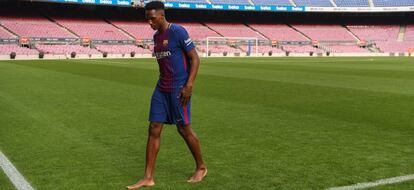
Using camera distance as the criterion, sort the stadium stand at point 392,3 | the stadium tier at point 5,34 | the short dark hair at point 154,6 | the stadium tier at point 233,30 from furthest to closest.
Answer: the stadium stand at point 392,3 < the stadium tier at point 233,30 < the stadium tier at point 5,34 < the short dark hair at point 154,6

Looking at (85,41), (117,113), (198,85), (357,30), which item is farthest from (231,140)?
(357,30)

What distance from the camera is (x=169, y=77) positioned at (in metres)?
5.13

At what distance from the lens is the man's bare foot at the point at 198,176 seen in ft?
17.5

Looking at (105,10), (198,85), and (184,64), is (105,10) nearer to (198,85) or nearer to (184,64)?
(198,85)

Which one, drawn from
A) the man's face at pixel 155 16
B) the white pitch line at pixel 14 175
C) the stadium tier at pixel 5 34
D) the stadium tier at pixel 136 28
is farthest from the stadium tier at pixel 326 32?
the man's face at pixel 155 16

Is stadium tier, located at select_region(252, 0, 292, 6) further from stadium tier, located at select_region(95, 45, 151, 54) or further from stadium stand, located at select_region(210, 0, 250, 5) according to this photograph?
stadium tier, located at select_region(95, 45, 151, 54)

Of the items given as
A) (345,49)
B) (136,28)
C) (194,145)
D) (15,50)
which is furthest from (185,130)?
(345,49)

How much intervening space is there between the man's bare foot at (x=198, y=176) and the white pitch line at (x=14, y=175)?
68.3 inches

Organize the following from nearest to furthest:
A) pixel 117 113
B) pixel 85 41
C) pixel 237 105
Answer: pixel 117 113 < pixel 237 105 < pixel 85 41

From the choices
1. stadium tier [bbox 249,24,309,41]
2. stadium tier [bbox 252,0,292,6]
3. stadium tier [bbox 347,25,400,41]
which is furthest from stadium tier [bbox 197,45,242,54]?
stadium tier [bbox 347,25,400,41]

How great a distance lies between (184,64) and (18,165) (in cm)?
264

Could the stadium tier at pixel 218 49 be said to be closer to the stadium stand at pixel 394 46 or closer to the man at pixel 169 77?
the stadium stand at pixel 394 46

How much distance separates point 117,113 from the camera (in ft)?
35.4

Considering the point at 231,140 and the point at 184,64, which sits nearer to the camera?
the point at 184,64
